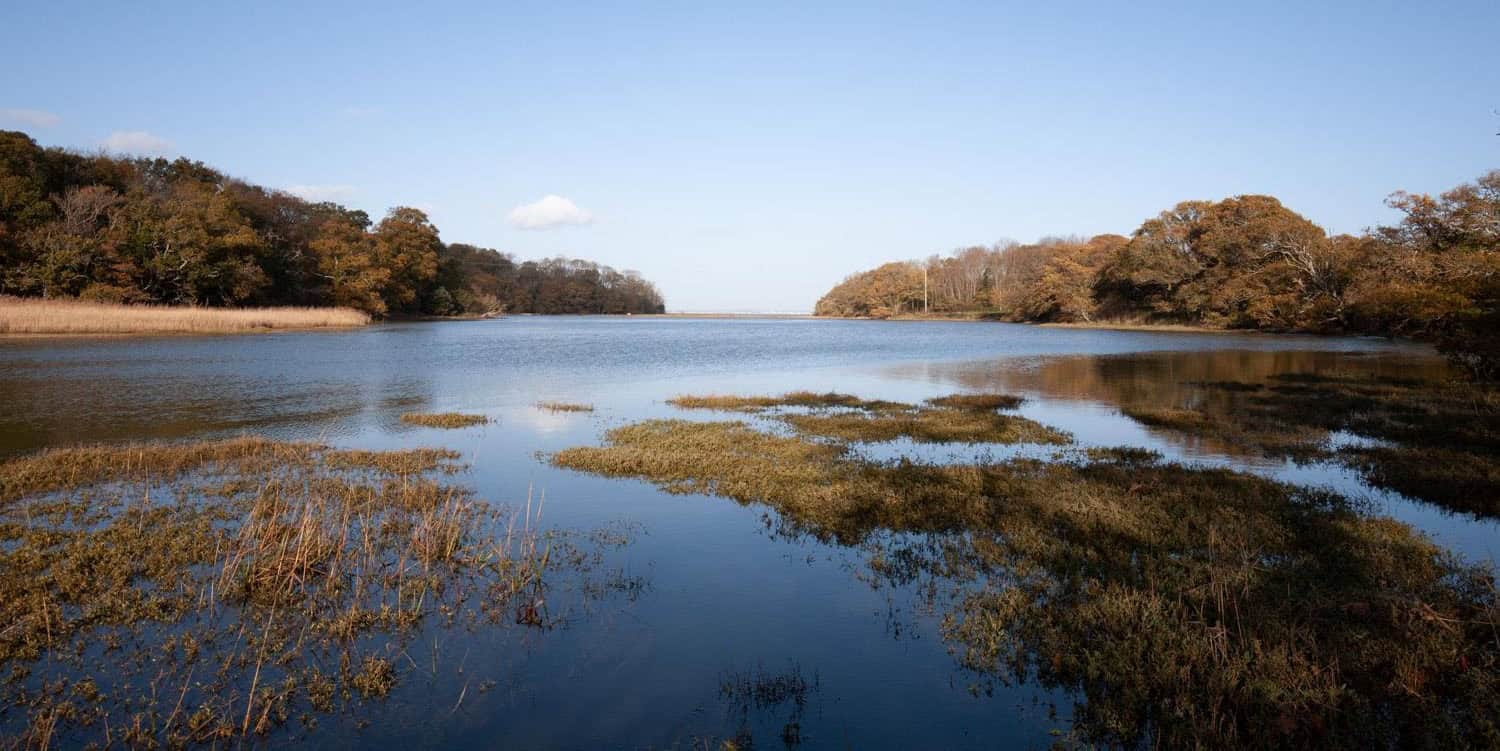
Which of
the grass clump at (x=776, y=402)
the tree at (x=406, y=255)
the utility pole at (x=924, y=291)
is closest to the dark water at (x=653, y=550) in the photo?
the grass clump at (x=776, y=402)

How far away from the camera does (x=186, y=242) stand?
60.0m

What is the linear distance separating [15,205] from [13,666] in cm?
6740

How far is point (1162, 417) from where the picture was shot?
1991cm

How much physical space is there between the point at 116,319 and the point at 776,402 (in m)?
46.2

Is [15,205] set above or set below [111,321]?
above

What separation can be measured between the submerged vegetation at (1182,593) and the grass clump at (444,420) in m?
7.89

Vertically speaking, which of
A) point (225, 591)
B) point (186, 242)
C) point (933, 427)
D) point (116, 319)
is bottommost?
point (225, 591)

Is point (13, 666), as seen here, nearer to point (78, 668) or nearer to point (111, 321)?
point (78, 668)

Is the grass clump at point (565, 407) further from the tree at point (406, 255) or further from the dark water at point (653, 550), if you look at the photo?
the tree at point (406, 255)

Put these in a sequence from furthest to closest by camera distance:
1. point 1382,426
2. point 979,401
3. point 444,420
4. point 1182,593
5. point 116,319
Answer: point 116,319, point 979,401, point 444,420, point 1382,426, point 1182,593

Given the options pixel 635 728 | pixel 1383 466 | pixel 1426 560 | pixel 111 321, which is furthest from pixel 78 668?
pixel 111 321

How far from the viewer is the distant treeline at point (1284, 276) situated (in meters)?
26.3

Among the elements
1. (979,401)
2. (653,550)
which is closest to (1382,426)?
(979,401)

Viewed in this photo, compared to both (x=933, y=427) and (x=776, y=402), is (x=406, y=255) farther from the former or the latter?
(x=933, y=427)
